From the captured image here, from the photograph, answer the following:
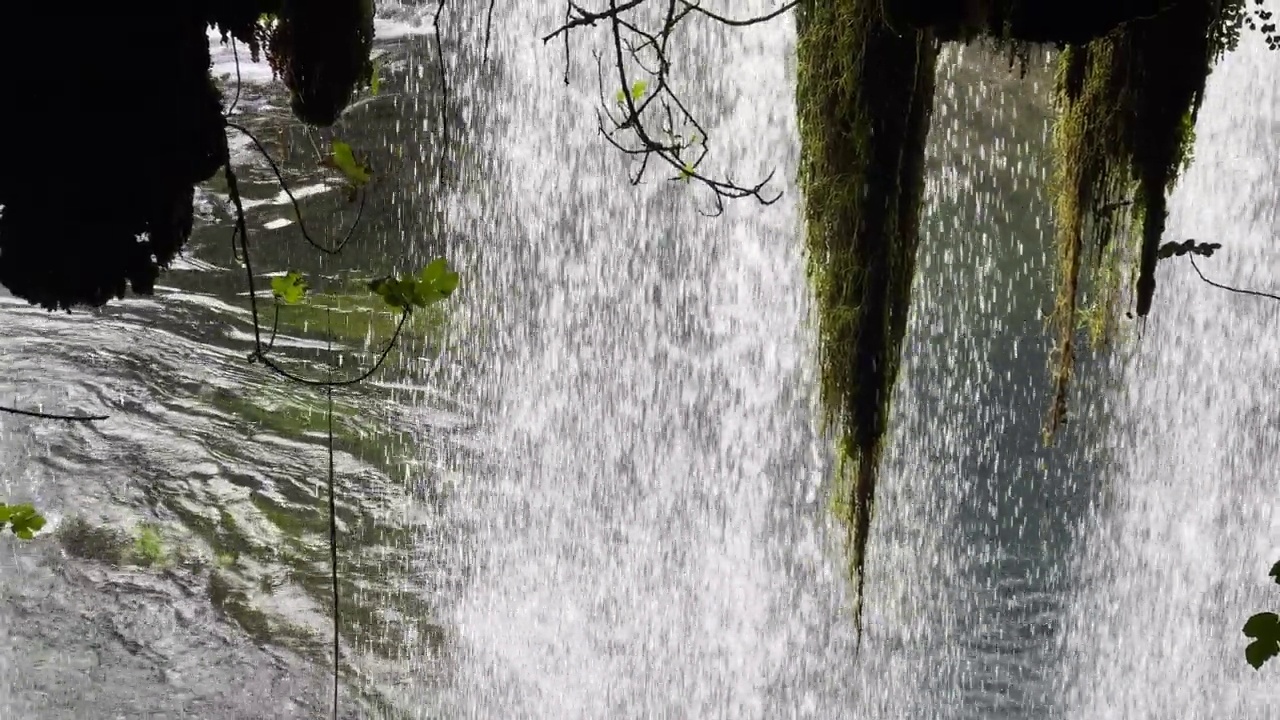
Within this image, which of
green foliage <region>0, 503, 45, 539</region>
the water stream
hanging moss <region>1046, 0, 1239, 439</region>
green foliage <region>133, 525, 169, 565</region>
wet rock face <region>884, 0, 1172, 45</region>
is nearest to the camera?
wet rock face <region>884, 0, 1172, 45</region>

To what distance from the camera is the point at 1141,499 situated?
7.61 meters

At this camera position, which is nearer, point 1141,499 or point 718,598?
point 718,598

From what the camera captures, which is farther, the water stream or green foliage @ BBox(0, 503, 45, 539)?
the water stream

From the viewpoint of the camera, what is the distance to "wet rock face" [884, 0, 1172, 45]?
4.43ft

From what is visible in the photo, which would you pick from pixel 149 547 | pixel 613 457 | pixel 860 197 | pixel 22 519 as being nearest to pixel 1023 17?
pixel 860 197

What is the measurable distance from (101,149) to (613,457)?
6672 mm

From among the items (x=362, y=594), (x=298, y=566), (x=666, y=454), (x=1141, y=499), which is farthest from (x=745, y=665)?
(x=1141, y=499)

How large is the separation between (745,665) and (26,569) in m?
4.79

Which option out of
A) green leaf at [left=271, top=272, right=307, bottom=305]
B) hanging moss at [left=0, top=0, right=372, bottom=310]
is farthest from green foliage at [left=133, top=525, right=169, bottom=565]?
hanging moss at [left=0, top=0, right=372, bottom=310]

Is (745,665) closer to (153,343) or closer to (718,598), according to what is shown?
(718,598)

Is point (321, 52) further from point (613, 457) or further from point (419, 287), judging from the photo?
point (613, 457)

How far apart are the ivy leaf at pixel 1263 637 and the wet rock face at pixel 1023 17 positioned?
0.92 metres

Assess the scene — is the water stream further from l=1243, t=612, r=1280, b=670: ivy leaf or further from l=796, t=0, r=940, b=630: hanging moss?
l=1243, t=612, r=1280, b=670: ivy leaf

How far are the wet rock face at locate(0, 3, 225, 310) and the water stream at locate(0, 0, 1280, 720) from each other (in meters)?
4.99
